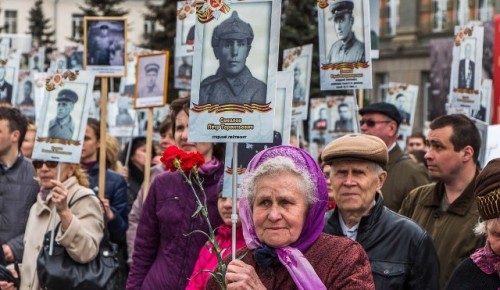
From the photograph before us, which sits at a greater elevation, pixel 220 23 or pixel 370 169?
Result: pixel 220 23

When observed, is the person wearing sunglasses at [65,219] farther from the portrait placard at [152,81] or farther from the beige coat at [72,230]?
the portrait placard at [152,81]

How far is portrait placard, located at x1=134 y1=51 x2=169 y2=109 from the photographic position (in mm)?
10977

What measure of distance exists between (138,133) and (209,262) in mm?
12024

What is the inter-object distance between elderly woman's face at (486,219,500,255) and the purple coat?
1.99m

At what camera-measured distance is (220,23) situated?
5254 mm

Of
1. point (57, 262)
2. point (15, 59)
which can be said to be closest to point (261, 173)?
point (57, 262)

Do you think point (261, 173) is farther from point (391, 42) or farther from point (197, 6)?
point (391, 42)

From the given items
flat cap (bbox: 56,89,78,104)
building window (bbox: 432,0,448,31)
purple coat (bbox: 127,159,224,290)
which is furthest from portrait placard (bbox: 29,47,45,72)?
building window (bbox: 432,0,448,31)

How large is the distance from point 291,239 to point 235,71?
94 centimetres

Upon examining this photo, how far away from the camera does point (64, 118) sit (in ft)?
29.6

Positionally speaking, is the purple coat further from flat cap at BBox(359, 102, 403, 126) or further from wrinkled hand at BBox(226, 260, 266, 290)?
flat cap at BBox(359, 102, 403, 126)

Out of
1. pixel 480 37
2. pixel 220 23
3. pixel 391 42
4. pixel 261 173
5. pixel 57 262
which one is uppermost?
pixel 391 42

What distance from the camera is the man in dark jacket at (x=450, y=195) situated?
266 inches

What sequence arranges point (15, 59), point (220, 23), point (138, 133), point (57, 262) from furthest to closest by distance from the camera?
point (138, 133)
point (15, 59)
point (57, 262)
point (220, 23)
